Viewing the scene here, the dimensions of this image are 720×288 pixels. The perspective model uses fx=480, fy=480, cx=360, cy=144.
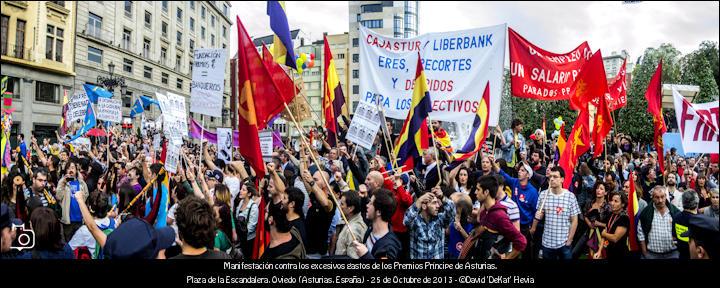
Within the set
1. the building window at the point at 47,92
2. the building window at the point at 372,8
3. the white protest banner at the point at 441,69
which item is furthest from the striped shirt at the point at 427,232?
the building window at the point at 372,8

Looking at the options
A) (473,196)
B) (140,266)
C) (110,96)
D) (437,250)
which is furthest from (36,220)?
(110,96)

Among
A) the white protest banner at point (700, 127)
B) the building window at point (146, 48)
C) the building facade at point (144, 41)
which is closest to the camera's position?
the white protest banner at point (700, 127)

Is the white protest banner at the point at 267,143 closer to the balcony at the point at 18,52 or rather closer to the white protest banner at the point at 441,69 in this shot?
the white protest banner at the point at 441,69

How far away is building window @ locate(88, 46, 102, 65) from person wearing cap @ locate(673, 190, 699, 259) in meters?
14.9

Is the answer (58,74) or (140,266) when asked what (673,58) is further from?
(140,266)

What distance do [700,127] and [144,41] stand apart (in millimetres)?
13728

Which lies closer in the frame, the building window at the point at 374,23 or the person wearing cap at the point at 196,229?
the person wearing cap at the point at 196,229

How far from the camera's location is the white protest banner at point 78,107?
417 inches

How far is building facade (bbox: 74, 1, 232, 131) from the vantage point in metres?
13.5

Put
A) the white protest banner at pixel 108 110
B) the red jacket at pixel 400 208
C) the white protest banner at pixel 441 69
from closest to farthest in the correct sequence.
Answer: the red jacket at pixel 400 208 < the white protest banner at pixel 441 69 < the white protest banner at pixel 108 110

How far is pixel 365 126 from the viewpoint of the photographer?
7531mm

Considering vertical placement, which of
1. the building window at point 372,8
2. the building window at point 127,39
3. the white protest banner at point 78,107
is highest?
the building window at point 372,8

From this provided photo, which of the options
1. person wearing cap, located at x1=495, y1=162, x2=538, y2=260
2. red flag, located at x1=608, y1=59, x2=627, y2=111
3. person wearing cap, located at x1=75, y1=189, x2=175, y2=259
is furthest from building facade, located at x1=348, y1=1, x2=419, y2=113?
person wearing cap, located at x1=75, y1=189, x2=175, y2=259

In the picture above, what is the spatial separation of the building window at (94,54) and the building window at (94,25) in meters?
0.41
